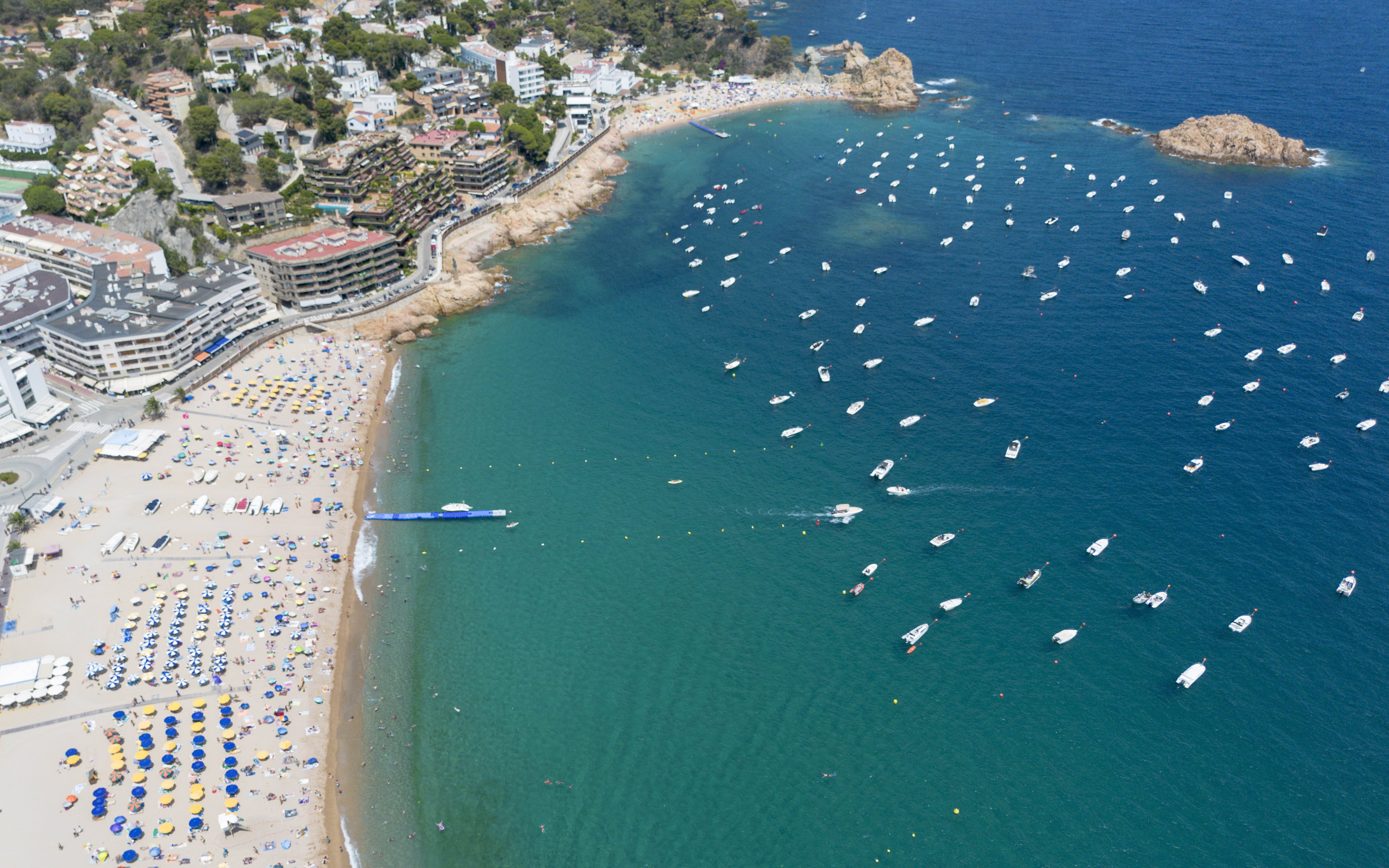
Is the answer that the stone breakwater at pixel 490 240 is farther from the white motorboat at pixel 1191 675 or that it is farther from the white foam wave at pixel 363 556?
the white motorboat at pixel 1191 675

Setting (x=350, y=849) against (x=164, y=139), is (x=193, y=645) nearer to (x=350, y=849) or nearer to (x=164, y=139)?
(x=350, y=849)

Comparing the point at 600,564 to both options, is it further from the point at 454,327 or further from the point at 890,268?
the point at 890,268

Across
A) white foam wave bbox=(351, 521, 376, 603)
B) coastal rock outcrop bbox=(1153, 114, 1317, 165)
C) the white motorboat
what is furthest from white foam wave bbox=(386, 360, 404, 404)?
coastal rock outcrop bbox=(1153, 114, 1317, 165)

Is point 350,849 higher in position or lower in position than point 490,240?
lower

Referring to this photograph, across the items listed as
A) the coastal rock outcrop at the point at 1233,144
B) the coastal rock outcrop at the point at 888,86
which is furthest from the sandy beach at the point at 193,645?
the coastal rock outcrop at the point at 1233,144

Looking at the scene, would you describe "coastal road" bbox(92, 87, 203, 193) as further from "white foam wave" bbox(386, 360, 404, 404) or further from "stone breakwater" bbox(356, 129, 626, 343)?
"white foam wave" bbox(386, 360, 404, 404)

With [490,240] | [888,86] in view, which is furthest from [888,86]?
[490,240]
